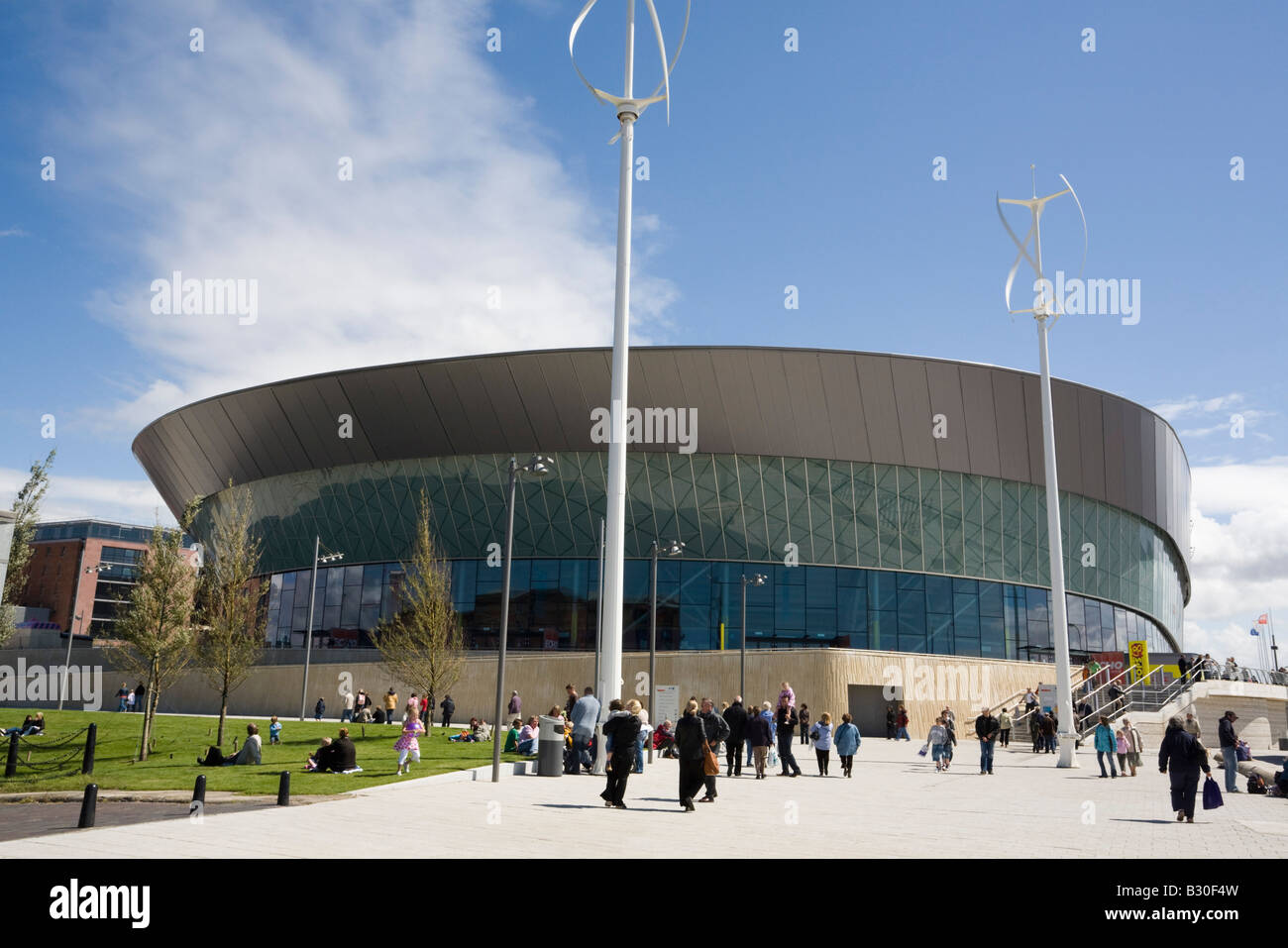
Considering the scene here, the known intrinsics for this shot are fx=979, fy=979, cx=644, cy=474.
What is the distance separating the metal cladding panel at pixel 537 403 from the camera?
43.8 metres

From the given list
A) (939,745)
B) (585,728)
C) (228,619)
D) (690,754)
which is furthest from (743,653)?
(690,754)

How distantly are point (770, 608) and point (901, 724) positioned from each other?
784cm

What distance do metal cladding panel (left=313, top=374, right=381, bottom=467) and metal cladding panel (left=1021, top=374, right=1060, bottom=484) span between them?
30667 mm

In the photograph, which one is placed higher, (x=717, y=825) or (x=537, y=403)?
(x=537, y=403)

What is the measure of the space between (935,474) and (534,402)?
1883 cm

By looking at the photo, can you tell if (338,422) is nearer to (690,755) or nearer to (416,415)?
(416,415)

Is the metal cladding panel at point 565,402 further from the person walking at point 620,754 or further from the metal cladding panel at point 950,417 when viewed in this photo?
the person walking at point 620,754

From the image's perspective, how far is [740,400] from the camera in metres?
43.4

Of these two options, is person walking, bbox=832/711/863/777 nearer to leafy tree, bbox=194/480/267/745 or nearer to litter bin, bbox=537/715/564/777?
litter bin, bbox=537/715/564/777

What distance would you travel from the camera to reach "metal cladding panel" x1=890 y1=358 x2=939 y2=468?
140 ft
